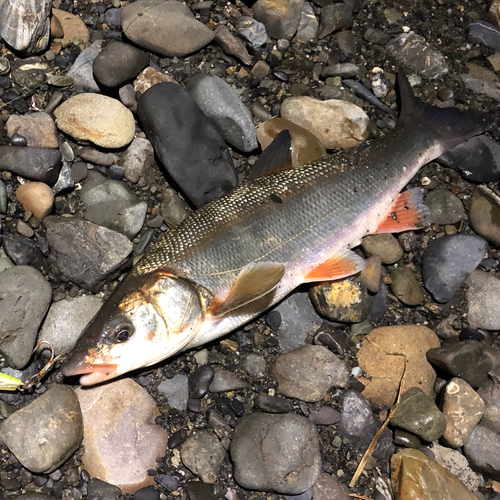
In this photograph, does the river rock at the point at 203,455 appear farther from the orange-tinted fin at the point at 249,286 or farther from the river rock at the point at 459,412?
the river rock at the point at 459,412

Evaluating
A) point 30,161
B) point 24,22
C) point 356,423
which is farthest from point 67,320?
point 24,22

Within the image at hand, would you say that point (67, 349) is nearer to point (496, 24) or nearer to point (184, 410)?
point (184, 410)

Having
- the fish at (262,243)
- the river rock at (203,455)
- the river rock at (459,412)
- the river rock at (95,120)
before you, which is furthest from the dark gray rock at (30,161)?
the river rock at (459,412)

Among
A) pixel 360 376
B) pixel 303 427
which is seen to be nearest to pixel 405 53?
pixel 360 376

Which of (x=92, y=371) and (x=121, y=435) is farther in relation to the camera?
(x=121, y=435)

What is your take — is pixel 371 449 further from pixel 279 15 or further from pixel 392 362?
pixel 279 15

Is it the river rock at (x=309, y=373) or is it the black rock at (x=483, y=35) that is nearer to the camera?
the river rock at (x=309, y=373)

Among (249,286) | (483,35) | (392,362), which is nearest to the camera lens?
(249,286)
